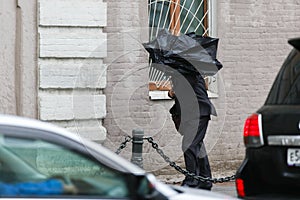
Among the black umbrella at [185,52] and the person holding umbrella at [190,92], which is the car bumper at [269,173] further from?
the black umbrella at [185,52]

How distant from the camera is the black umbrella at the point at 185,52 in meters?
11.0

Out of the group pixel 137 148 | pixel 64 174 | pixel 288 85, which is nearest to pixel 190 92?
pixel 137 148

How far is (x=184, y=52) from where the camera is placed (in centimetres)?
1111

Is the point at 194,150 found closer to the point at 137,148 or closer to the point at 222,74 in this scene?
the point at 137,148

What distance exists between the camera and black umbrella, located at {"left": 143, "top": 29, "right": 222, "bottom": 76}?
1098 cm

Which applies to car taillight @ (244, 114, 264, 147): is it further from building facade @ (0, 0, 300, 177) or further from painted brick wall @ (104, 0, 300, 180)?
painted brick wall @ (104, 0, 300, 180)

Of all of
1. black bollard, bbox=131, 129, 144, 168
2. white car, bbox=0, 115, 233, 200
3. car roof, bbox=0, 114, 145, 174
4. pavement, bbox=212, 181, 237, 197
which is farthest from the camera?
pavement, bbox=212, 181, 237, 197

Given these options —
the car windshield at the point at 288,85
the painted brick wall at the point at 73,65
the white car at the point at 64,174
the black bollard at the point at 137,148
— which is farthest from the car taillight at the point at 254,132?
the painted brick wall at the point at 73,65

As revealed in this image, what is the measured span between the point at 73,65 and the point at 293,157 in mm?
5050

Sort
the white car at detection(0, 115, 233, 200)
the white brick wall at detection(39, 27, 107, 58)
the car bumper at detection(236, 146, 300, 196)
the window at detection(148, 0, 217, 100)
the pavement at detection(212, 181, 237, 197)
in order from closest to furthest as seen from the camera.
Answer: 1. the white car at detection(0, 115, 233, 200)
2. the car bumper at detection(236, 146, 300, 196)
3. the pavement at detection(212, 181, 237, 197)
4. the white brick wall at detection(39, 27, 107, 58)
5. the window at detection(148, 0, 217, 100)

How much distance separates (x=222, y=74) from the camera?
1298cm

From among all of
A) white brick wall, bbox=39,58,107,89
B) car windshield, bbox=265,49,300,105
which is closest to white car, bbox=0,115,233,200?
car windshield, bbox=265,49,300,105

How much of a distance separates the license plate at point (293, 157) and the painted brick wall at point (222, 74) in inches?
202

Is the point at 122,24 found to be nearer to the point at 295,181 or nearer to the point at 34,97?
the point at 34,97
